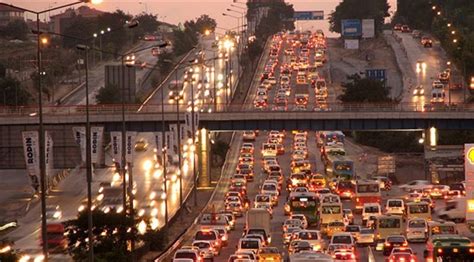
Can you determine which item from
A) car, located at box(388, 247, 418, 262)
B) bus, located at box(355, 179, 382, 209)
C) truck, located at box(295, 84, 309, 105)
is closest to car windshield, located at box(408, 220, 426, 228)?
car, located at box(388, 247, 418, 262)

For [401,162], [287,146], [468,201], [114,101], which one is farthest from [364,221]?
[114,101]

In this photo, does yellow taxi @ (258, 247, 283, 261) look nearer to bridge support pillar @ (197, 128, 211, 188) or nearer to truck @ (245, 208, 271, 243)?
truck @ (245, 208, 271, 243)

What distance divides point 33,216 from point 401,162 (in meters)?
40.1

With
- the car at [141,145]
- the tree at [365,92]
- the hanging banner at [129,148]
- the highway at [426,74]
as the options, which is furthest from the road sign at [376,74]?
the hanging banner at [129,148]

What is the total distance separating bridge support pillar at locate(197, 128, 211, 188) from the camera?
10862 cm

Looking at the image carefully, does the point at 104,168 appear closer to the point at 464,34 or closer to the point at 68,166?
the point at 68,166

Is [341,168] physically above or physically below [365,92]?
below

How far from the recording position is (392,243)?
62344 millimetres

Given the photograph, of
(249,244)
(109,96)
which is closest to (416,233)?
(249,244)

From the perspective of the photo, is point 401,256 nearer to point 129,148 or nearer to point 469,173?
point 469,173

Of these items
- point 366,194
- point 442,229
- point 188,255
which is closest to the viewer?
point 188,255

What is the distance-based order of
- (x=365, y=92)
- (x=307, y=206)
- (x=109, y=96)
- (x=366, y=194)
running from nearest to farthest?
1. (x=307, y=206)
2. (x=366, y=194)
3. (x=109, y=96)
4. (x=365, y=92)

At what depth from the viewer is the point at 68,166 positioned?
113 meters

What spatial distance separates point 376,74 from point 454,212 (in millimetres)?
95246
